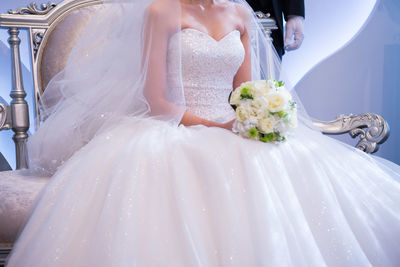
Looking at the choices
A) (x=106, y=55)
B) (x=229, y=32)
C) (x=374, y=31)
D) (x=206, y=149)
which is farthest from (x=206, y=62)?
(x=374, y=31)

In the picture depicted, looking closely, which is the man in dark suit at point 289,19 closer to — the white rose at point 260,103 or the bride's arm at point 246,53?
the bride's arm at point 246,53

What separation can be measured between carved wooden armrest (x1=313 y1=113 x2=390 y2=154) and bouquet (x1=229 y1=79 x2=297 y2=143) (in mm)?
700

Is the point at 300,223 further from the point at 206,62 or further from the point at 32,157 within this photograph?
the point at 32,157

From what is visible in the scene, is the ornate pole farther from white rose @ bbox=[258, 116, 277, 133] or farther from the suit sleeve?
the suit sleeve

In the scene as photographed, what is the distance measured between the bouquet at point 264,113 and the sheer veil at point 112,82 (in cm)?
30

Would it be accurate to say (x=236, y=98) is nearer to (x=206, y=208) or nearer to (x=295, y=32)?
(x=206, y=208)

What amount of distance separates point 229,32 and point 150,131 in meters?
0.72

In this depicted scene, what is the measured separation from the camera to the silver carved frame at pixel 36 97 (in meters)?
1.99

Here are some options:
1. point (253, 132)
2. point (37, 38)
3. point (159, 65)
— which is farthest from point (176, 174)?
point (37, 38)

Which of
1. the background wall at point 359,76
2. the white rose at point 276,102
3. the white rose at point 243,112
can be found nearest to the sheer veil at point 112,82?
the white rose at point 243,112

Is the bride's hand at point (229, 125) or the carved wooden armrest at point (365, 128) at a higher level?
the bride's hand at point (229, 125)

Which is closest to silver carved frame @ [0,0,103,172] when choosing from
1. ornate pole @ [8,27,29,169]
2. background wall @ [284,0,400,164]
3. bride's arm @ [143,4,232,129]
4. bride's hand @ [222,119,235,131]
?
ornate pole @ [8,27,29,169]

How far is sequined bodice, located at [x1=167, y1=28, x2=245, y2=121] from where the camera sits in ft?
5.83

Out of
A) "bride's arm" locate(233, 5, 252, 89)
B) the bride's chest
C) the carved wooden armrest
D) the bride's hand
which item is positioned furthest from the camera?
"bride's arm" locate(233, 5, 252, 89)
